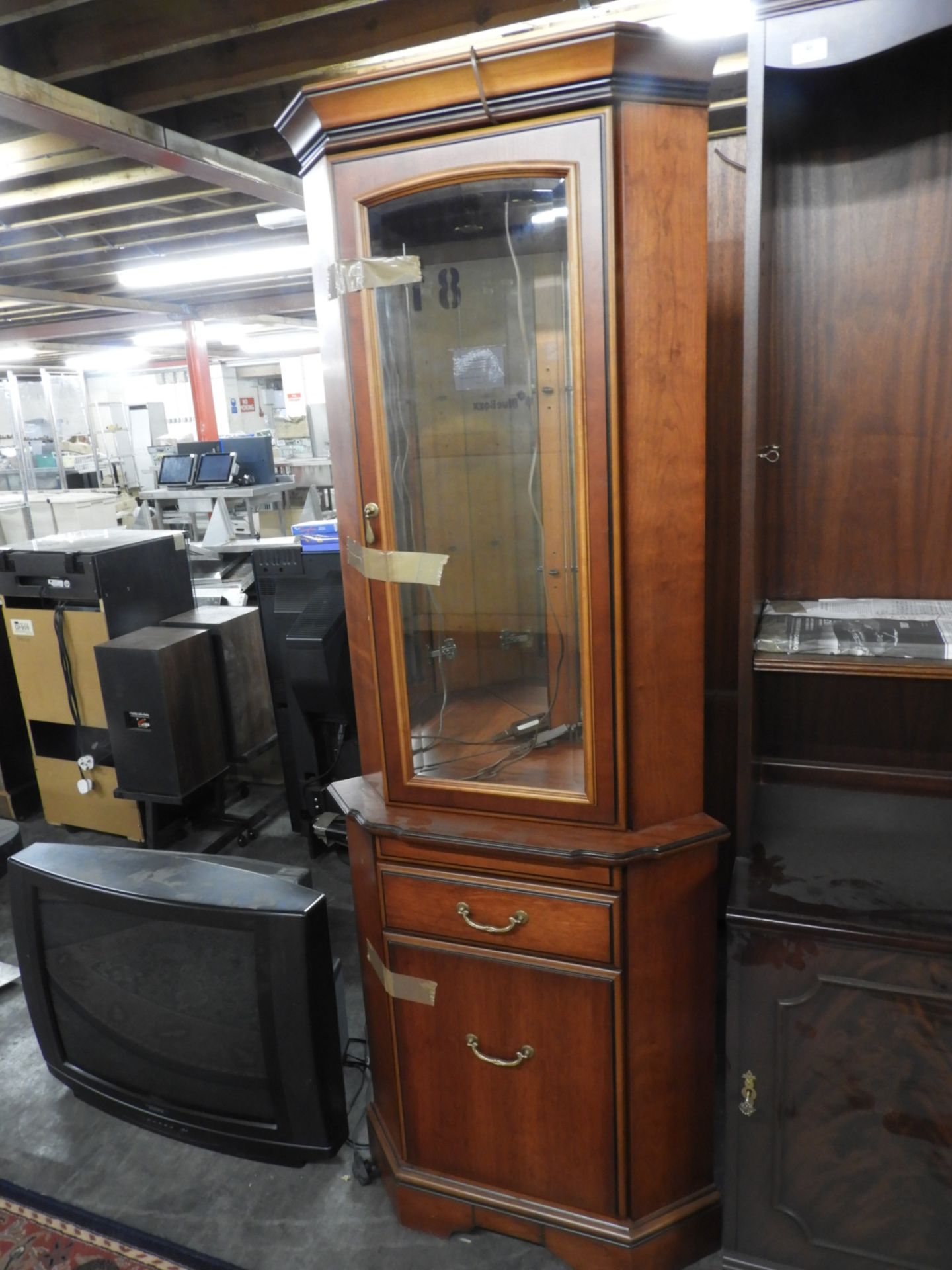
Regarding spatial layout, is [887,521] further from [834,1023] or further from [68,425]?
[68,425]

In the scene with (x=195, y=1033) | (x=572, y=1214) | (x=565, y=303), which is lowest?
(x=572, y=1214)

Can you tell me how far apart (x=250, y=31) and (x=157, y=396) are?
10.1m

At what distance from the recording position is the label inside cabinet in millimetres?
1079

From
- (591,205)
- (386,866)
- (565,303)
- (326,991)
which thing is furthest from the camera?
(326,991)

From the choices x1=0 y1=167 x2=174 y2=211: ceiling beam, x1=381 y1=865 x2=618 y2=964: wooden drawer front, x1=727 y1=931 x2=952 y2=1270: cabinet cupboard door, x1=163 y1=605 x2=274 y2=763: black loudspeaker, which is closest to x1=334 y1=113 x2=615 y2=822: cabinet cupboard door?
x1=381 y1=865 x2=618 y2=964: wooden drawer front

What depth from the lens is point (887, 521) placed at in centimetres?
142

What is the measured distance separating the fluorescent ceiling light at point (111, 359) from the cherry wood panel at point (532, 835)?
10378mm

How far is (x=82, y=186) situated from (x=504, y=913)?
3.83 metres

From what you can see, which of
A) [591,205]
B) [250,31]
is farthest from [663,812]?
[250,31]

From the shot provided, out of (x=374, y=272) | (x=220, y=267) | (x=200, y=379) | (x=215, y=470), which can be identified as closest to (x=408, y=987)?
(x=374, y=272)

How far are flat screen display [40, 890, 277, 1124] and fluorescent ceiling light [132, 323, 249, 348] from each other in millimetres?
7333

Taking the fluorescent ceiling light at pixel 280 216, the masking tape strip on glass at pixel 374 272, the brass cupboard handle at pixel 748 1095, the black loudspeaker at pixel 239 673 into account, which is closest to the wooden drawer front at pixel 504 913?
the brass cupboard handle at pixel 748 1095

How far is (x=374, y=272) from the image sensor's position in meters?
1.20

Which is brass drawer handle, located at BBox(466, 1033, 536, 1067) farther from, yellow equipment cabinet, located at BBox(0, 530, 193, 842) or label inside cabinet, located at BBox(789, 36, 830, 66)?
yellow equipment cabinet, located at BBox(0, 530, 193, 842)
